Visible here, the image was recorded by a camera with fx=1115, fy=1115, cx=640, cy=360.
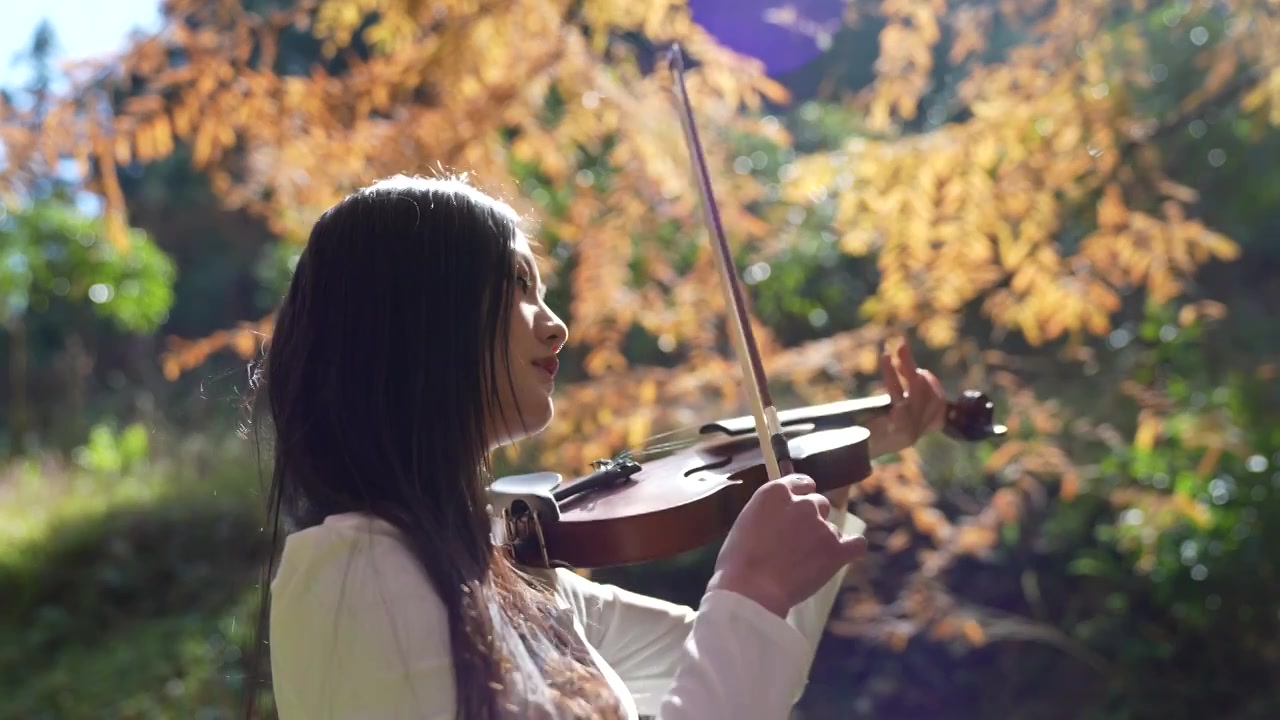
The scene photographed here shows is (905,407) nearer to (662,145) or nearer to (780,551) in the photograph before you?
(780,551)

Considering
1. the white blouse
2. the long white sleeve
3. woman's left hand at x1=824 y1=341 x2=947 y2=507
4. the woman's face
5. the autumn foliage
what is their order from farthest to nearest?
the autumn foliage → woman's left hand at x1=824 y1=341 x2=947 y2=507 → the long white sleeve → the woman's face → the white blouse

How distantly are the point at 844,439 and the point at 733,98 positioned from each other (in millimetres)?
1156

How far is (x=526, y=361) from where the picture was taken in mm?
869

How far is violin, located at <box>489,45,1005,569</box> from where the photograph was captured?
3.16 ft

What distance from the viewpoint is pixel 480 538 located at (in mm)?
822

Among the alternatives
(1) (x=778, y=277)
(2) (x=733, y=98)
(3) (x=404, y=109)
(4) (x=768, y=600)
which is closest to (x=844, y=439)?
(4) (x=768, y=600)

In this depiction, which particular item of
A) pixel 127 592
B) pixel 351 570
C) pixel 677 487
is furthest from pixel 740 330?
pixel 127 592

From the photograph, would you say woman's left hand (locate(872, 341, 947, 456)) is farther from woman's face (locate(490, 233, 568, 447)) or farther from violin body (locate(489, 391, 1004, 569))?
woman's face (locate(490, 233, 568, 447))

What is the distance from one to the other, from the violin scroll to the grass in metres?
3.13

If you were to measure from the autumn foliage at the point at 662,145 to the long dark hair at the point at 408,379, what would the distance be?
1133 mm

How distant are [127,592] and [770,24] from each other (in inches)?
146

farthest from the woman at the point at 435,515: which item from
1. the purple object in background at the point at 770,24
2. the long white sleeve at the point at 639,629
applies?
the purple object in background at the point at 770,24

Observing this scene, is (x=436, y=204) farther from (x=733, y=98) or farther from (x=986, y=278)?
(x=986, y=278)

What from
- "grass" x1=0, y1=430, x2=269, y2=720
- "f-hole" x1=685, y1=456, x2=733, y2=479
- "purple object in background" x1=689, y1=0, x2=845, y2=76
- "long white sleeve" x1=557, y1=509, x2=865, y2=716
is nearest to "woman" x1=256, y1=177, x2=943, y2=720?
"long white sleeve" x1=557, y1=509, x2=865, y2=716
